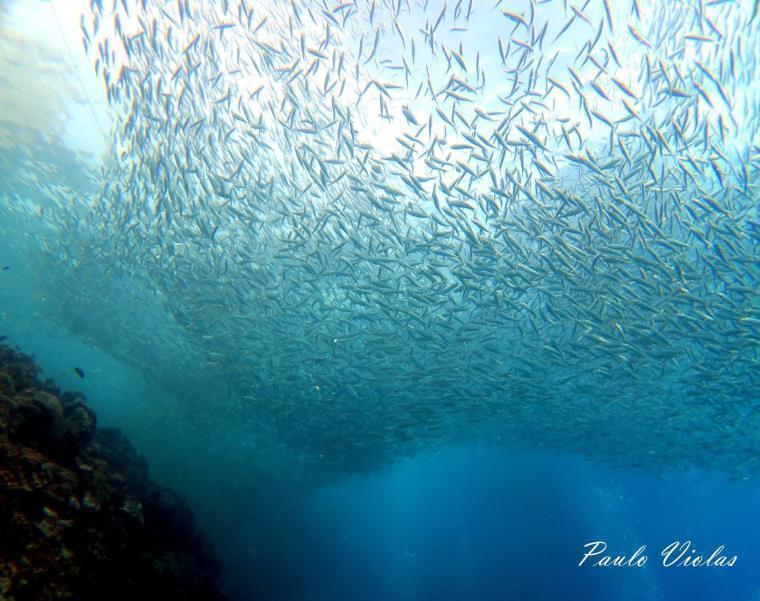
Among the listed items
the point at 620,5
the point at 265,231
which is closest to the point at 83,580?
the point at 265,231

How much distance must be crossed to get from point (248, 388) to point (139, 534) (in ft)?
46.6

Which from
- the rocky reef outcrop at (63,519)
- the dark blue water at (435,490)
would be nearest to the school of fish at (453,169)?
the rocky reef outcrop at (63,519)

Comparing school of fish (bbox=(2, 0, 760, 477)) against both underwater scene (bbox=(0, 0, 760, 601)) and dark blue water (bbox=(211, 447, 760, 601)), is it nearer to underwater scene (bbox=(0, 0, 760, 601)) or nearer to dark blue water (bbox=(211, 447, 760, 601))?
underwater scene (bbox=(0, 0, 760, 601))

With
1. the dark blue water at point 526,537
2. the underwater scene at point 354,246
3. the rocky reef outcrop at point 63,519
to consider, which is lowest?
the rocky reef outcrop at point 63,519

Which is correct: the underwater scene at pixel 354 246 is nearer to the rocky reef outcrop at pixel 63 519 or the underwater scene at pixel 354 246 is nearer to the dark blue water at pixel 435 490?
the rocky reef outcrop at pixel 63 519

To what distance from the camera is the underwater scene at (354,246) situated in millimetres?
5828

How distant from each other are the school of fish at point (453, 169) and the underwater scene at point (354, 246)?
0.08 meters

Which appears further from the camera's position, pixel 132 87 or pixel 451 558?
pixel 451 558

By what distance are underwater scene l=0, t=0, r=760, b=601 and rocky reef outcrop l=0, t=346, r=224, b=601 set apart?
3 cm

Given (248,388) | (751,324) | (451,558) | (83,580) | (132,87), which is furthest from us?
(451,558)

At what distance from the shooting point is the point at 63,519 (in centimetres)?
402

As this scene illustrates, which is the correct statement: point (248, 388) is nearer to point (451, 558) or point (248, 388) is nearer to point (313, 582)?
point (313, 582)

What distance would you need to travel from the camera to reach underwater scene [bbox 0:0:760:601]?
5828 mm

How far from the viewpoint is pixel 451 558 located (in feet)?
172
